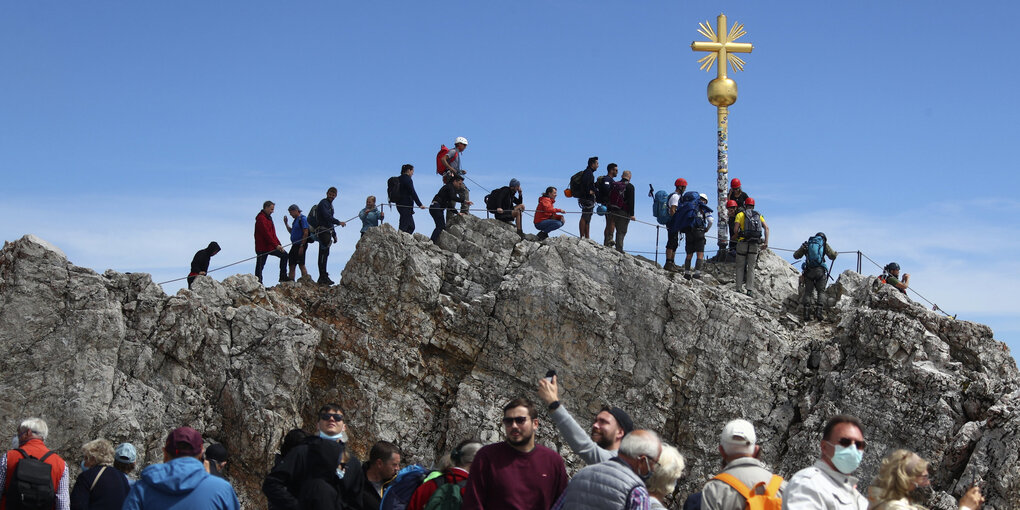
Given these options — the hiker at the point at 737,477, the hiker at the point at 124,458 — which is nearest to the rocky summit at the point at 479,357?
the hiker at the point at 124,458

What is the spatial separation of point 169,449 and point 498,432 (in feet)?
45.0

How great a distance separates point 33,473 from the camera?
9609mm

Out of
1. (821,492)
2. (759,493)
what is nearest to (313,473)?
(759,493)

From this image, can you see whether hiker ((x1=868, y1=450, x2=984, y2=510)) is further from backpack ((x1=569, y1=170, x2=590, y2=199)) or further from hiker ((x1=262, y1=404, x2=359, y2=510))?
backpack ((x1=569, y1=170, x2=590, y2=199))

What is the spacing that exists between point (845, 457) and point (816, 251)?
16.8m

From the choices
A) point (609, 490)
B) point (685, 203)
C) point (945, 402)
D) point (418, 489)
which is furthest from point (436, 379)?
point (609, 490)

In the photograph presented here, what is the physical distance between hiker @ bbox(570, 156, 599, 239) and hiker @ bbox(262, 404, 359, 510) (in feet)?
48.2

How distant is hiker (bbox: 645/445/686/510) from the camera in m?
7.11

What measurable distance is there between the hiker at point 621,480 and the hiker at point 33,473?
5373mm

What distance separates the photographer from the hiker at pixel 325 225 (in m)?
22.3

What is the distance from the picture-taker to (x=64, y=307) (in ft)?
65.6

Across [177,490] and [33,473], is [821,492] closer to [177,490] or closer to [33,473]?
[177,490]

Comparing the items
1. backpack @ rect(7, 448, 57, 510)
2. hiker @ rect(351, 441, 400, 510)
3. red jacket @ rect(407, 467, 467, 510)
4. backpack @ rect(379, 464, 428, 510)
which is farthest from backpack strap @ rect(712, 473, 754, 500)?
backpack @ rect(7, 448, 57, 510)

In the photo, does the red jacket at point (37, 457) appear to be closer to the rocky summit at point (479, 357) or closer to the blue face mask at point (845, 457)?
the blue face mask at point (845, 457)
